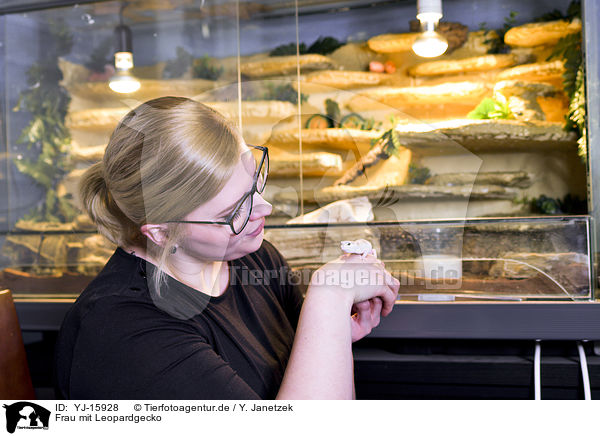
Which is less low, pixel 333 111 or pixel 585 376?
pixel 333 111

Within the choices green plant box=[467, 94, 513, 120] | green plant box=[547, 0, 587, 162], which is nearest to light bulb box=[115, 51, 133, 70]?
green plant box=[467, 94, 513, 120]

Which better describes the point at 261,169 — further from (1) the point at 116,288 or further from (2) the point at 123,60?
(2) the point at 123,60

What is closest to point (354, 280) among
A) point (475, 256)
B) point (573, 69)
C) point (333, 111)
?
point (475, 256)

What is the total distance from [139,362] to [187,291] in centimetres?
15

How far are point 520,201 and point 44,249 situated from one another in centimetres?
162

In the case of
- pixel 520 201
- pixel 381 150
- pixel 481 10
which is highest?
pixel 481 10

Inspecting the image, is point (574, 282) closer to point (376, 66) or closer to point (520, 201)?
point (520, 201)

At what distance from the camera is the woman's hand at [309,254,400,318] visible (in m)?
0.72

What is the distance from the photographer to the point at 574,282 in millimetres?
958

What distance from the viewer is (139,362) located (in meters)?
0.62

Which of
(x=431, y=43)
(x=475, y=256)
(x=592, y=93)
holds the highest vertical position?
(x=431, y=43)

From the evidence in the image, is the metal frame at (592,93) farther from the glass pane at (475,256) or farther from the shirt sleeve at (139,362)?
the shirt sleeve at (139,362)

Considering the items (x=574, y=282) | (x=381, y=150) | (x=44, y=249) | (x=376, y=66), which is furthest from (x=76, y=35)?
(x=574, y=282)
